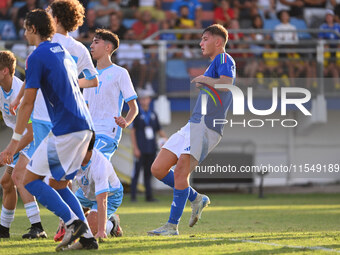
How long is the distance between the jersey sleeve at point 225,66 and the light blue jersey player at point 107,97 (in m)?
1.02

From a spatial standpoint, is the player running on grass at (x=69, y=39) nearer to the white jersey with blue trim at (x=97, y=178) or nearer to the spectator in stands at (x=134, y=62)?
the white jersey with blue trim at (x=97, y=178)

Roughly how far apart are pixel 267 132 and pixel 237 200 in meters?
4.66

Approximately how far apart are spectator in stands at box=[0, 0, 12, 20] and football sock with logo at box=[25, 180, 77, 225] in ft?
51.6

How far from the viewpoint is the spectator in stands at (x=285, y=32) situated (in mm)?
19328

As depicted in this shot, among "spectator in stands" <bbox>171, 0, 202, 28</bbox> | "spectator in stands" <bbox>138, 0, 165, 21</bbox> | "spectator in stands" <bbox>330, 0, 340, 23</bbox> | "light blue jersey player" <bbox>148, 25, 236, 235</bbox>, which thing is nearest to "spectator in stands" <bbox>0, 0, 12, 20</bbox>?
"spectator in stands" <bbox>138, 0, 165, 21</bbox>

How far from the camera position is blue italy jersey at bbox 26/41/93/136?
238 inches

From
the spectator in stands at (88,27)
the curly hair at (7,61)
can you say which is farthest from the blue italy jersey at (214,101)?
the spectator in stands at (88,27)

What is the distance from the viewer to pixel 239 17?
21531 millimetres

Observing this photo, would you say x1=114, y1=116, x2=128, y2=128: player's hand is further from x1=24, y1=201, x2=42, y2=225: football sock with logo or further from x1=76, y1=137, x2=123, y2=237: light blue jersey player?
x1=24, y1=201, x2=42, y2=225: football sock with logo

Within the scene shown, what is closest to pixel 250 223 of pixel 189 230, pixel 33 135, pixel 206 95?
pixel 189 230

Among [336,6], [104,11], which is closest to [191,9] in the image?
[104,11]

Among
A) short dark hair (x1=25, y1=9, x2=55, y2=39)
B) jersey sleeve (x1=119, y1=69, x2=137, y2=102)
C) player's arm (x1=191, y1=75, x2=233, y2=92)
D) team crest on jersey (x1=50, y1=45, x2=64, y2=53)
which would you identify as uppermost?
short dark hair (x1=25, y1=9, x2=55, y2=39)

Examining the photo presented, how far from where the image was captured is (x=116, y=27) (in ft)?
66.2

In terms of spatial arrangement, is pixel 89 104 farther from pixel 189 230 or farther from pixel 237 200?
pixel 237 200
